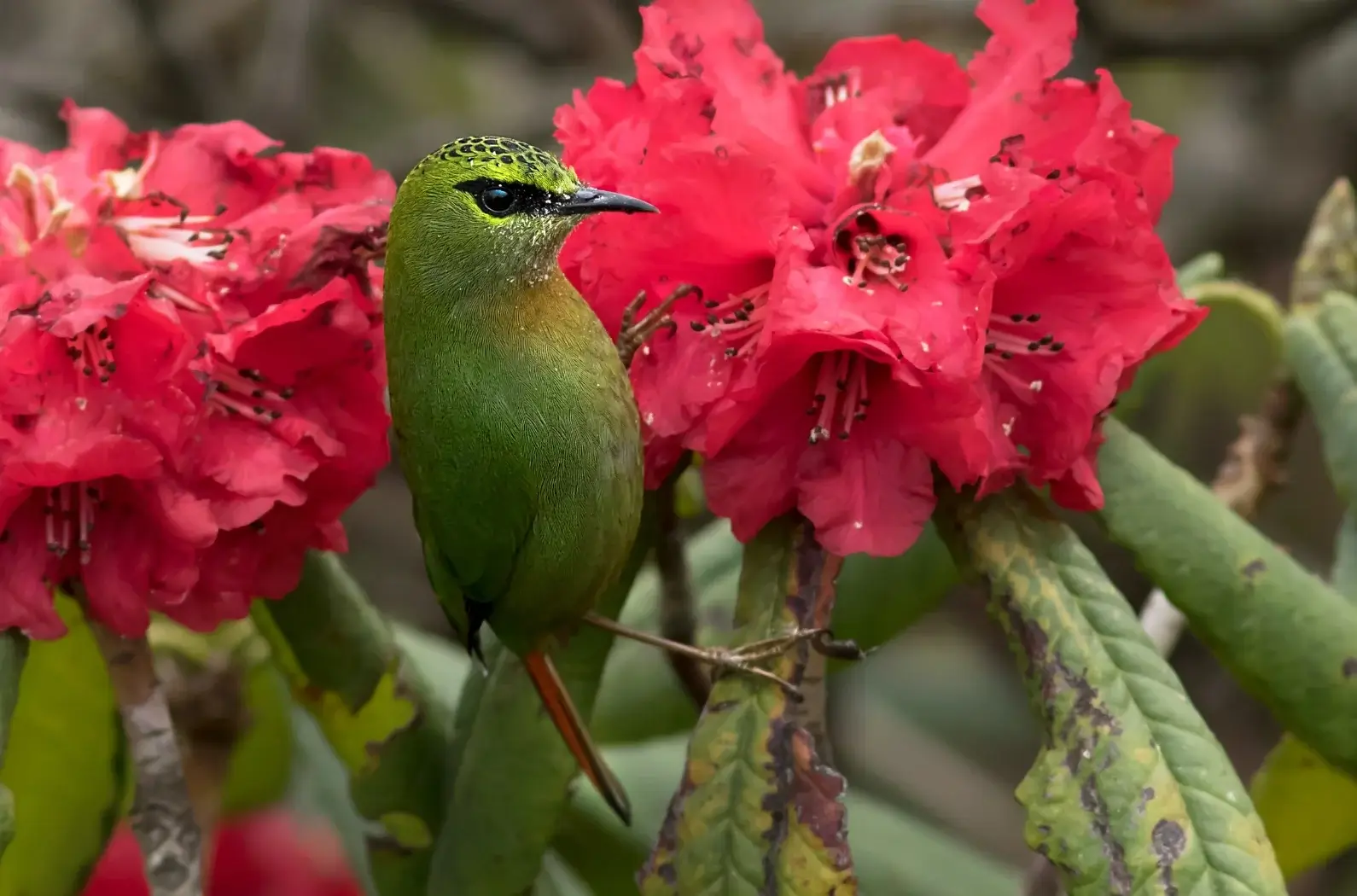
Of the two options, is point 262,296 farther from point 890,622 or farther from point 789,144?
point 890,622

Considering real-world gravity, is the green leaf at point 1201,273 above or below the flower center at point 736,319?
below

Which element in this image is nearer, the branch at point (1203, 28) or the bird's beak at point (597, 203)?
the bird's beak at point (597, 203)

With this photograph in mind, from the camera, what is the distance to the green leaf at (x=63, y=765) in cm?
103

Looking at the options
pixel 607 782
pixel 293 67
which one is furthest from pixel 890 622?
pixel 293 67

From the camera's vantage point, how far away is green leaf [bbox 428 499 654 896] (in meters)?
0.93

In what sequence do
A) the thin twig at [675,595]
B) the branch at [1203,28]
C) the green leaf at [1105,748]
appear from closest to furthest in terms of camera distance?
the green leaf at [1105,748] → the thin twig at [675,595] → the branch at [1203,28]

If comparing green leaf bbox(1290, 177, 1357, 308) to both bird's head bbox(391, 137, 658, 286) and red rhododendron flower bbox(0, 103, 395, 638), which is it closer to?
bird's head bbox(391, 137, 658, 286)

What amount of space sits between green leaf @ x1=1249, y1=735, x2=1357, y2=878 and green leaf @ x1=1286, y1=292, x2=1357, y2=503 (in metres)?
0.22

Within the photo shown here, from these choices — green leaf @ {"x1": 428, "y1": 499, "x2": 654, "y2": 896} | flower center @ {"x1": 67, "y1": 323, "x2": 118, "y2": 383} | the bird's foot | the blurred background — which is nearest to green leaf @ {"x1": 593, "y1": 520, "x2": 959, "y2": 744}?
green leaf @ {"x1": 428, "y1": 499, "x2": 654, "y2": 896}

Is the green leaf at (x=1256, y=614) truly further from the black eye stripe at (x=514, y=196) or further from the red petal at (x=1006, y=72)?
the black eye stripe at (x=514, y=196)

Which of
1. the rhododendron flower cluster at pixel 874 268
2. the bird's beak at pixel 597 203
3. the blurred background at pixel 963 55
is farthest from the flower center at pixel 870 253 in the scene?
the blurred background at pixel 963 55

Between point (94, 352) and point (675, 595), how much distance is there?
45cm

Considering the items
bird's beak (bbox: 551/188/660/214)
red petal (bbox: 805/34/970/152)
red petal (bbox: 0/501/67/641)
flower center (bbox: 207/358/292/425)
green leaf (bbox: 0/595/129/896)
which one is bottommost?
green leaf (bbox: 0/595/129/896)

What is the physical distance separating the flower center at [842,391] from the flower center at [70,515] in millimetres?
451
